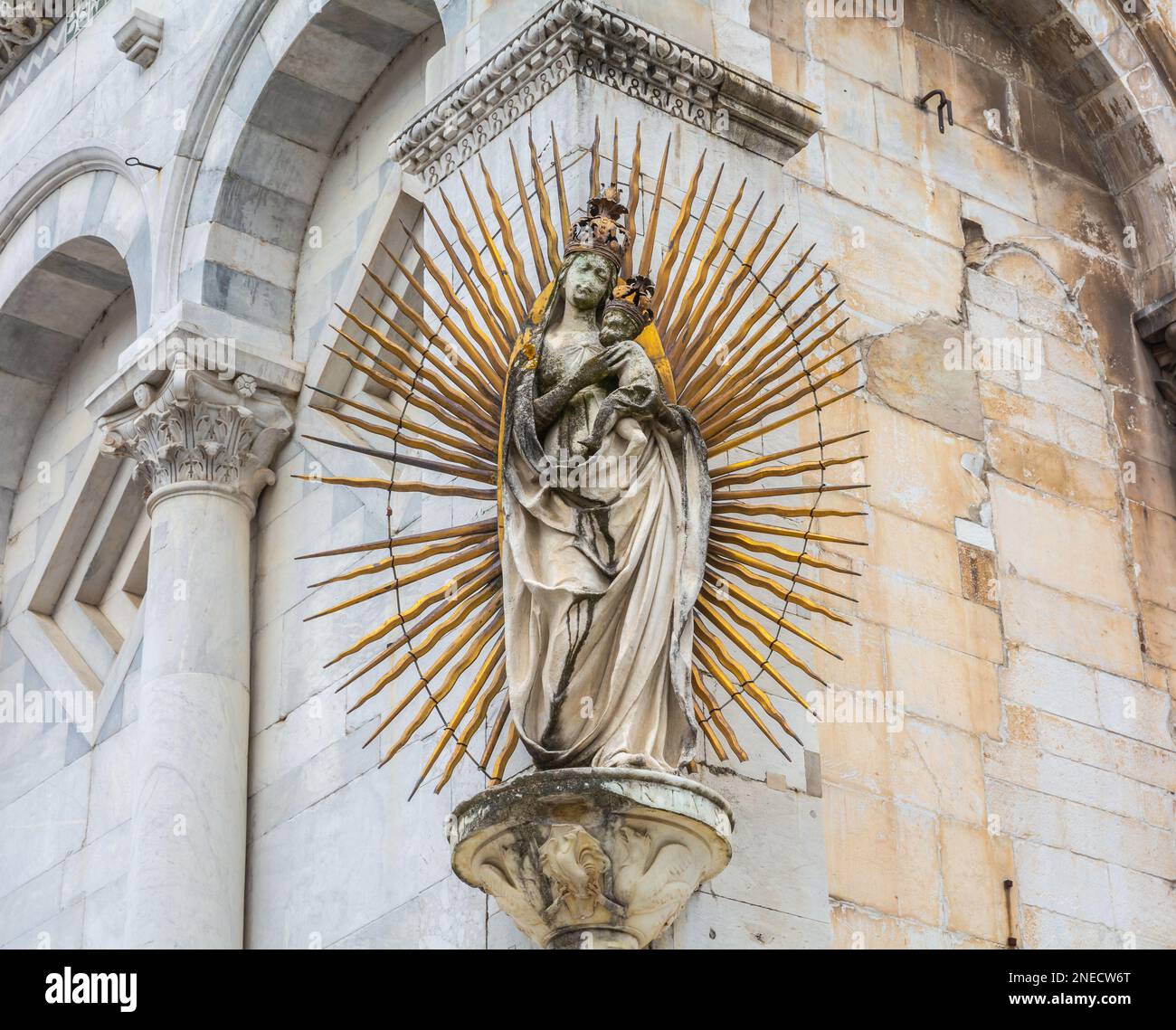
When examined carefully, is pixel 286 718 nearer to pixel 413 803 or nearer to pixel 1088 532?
pixel 413 803

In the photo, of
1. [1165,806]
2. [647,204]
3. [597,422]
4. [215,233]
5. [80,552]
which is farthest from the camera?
[80,552]

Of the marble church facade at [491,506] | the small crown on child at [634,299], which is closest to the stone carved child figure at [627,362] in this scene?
the small crown on child at [634,299]

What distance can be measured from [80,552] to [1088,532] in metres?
5.14

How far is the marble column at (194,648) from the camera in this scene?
10.6 metres

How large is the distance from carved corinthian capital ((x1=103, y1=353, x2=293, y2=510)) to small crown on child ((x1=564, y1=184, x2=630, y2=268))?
3.05 m

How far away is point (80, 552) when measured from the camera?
1310cm

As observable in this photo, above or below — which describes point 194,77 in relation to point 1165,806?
above

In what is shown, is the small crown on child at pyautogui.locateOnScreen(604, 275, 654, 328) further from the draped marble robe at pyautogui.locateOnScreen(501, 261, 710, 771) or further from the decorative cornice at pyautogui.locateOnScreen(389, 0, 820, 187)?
the decorative cornice at pyautogui.locateOnScreen(389, 0, 820, 187)

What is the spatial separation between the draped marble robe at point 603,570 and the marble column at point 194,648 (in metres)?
2.86

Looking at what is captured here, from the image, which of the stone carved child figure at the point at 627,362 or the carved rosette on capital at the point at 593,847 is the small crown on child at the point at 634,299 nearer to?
the stone carved child figure at the point at 627,362

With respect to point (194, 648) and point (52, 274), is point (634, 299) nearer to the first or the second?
point (194, 648)

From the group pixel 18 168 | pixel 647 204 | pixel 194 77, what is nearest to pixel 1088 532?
pixel 647 204

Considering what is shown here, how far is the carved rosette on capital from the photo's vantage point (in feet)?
26.2

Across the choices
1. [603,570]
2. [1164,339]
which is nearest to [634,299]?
[603,570]
